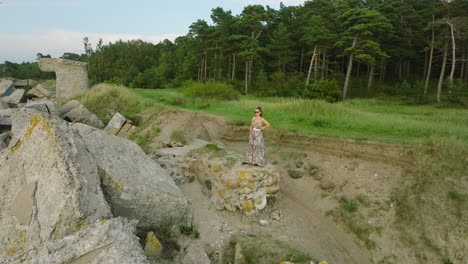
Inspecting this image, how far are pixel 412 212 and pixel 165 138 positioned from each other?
9.18m

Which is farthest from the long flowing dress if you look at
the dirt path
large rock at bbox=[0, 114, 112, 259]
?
large rock at bbox=[0, 114, 112, 259]

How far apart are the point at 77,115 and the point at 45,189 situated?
1093cm

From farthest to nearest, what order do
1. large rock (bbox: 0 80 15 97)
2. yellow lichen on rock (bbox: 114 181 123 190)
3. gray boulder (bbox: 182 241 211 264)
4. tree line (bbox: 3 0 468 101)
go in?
tree line (bbox: 3 0 468 101) → large rock (bbox: 0 80 15 97) → gray boulder (bbox: 182 241 211 264) → yellow lichen on rock (bbox: 114 181 123 190)

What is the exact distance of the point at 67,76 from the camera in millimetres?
19141

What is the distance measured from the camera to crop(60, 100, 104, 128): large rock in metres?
14.6

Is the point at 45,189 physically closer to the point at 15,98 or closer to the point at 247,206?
the point at 247,206

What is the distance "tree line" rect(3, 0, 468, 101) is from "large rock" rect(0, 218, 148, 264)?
1982cm

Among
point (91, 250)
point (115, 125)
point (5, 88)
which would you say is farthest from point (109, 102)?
point (91, 250)

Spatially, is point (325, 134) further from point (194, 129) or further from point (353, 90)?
point (353, 90)

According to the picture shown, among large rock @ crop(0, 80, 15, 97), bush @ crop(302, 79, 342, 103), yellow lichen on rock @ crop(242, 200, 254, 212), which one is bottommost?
yellow lichen on rock @ crop(242, 200, 254, 212)

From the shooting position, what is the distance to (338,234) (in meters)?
8.87

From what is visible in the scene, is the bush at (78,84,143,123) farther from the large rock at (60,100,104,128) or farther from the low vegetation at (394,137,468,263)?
the low vegetation at (394,137,468,263)

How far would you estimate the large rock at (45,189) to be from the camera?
434 cm

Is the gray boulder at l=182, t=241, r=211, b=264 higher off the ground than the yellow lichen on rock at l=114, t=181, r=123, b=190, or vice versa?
the yellow lichen on rock at l=114, t=181, r=123, b=190
